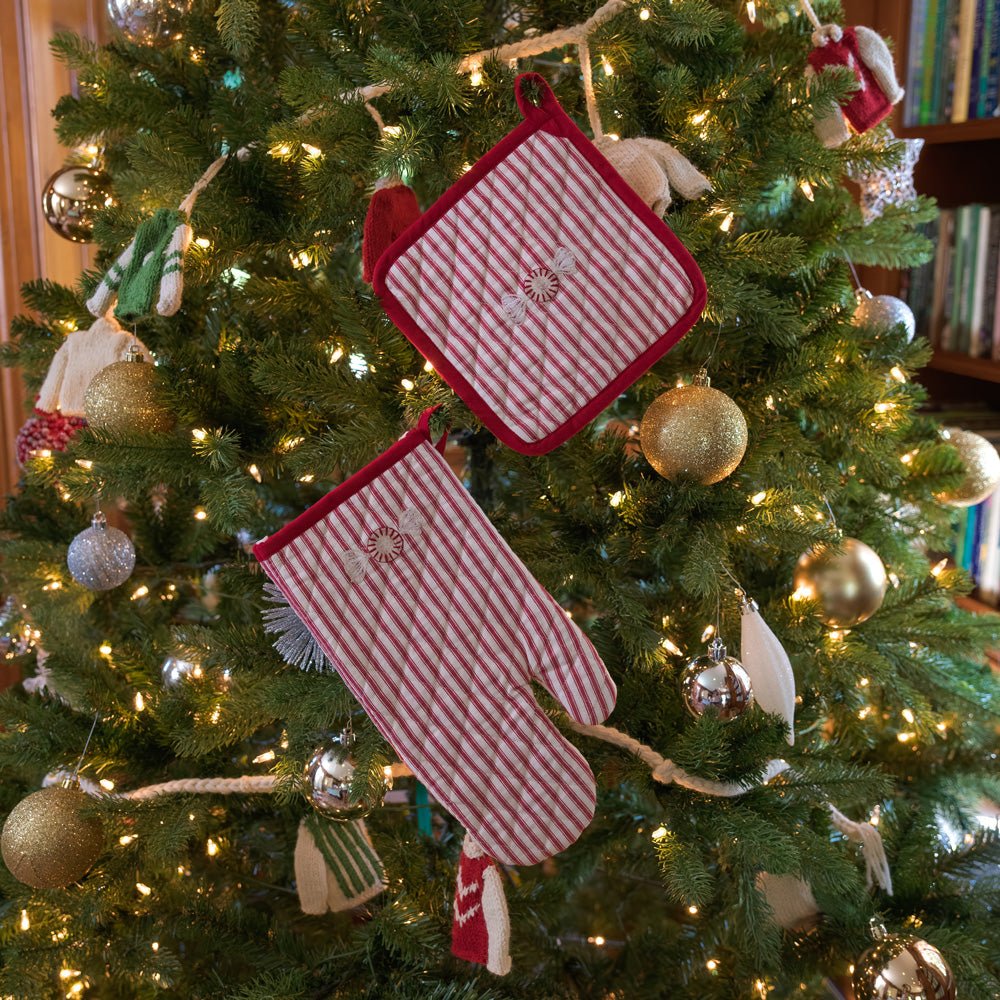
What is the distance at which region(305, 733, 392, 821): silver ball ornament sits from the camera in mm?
798

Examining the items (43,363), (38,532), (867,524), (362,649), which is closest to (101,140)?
(43,363)

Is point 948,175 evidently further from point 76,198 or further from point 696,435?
point 76,198

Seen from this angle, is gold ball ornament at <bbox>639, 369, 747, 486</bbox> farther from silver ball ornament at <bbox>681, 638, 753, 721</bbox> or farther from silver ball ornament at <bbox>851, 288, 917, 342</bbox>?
silver ball ornament at <bbox>851, 288, 917, 342</bbox>

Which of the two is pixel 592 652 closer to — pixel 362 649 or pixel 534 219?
pixel 362 649

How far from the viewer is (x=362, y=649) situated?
Answer: 735mm

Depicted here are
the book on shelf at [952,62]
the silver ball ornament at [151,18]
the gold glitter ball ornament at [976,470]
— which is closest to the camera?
the silver ball ornament at [151,18]

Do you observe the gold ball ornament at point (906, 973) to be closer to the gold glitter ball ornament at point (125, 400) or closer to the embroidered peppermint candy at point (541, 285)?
the embroidered peppermint candy at point (541, 285)

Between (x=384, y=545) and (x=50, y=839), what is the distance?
40cm

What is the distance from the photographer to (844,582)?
35.8 inches

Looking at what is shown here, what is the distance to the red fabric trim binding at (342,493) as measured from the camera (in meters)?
0.73

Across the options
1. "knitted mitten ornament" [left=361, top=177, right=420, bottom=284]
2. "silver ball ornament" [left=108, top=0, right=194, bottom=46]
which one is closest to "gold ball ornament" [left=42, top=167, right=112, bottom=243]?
"silver ball ornament" [left=108, top=0, right=194, bottom=46]

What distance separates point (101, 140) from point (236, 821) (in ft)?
2.53

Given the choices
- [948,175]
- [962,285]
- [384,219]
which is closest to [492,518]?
[384,219]

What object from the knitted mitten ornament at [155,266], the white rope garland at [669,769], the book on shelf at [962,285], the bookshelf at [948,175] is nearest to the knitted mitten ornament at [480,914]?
the white rope garland at [669,769]
